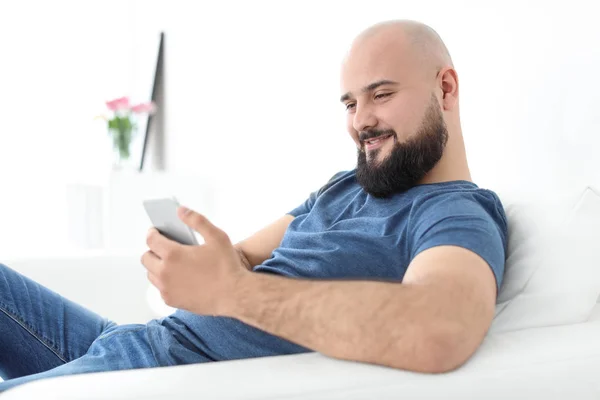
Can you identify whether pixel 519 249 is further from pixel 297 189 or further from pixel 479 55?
pixel 297 189

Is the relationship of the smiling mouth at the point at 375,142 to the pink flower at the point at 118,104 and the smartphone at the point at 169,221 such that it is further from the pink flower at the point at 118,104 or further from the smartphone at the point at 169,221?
the pink flower at the point at 118,104

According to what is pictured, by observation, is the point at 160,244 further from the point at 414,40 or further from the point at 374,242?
the point at 414,40

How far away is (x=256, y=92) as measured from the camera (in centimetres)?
284

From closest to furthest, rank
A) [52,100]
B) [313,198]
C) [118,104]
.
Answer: [313,198] → [118,104] → [52,100]

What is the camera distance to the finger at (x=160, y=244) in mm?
851

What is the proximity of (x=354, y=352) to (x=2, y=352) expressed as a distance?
2.37 ft

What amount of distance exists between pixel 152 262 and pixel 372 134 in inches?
19.6

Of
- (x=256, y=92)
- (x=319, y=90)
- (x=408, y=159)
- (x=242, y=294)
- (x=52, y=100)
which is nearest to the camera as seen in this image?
(x=242, y=294)

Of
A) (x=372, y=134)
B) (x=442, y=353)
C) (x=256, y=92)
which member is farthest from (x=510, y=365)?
(x=256, y=92)

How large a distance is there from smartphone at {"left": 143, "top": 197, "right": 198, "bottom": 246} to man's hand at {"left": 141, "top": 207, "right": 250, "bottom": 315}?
3cm

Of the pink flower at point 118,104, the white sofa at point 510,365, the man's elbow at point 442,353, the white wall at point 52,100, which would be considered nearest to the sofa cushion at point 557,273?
the white sofa at point 510,365

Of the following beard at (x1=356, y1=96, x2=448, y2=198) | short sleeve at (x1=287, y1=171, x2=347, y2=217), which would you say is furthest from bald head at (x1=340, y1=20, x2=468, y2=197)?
short sleeve at (x1=287, y1=171, x2=347, y2=217)

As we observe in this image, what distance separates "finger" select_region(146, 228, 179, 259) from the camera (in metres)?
0.85

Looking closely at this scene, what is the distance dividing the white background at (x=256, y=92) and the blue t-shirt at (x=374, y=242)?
1.07ft
